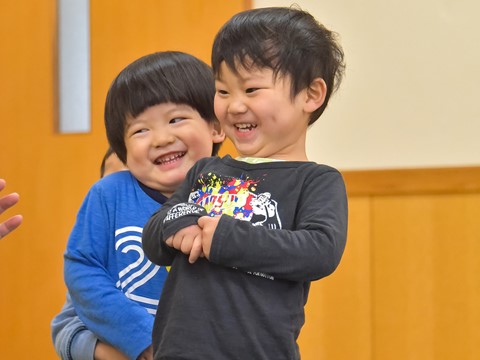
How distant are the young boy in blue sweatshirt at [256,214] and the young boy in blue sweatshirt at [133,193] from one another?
0.18 m

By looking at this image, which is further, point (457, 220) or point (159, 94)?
point (457, 220)

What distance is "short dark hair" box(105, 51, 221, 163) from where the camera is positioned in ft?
5.10

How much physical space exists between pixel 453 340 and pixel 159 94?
1559 millimetres

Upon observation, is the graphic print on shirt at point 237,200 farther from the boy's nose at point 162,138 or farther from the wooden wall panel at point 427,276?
the wooden wall panel at point 427,276

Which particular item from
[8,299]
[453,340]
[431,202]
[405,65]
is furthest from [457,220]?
[8,299]

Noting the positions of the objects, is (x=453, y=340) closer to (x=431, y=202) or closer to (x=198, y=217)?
(x=431, y=202)

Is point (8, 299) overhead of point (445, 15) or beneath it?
beneath

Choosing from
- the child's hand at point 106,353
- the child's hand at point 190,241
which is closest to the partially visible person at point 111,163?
the child's hand at point 106,353

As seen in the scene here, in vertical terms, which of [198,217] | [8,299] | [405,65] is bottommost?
[8,299]

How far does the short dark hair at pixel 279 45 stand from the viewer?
131cm

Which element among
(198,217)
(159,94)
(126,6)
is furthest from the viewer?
(126,6)

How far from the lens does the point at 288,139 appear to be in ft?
4.41

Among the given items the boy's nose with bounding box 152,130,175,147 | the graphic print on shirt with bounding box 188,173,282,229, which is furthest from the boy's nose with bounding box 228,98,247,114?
the boy's nose with bounding box 152,130,175,147

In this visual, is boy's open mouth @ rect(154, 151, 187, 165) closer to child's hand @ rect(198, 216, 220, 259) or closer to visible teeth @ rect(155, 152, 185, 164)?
visible teeth @ rect(155, 152, 185, 164)
